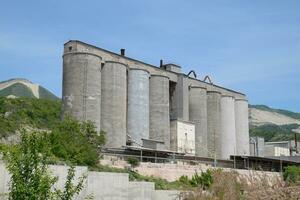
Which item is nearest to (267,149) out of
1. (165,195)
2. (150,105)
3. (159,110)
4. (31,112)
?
(159,110)

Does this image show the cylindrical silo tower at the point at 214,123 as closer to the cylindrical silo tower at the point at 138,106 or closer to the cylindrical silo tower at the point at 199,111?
the cylindrical silo tower at the point at 199,111

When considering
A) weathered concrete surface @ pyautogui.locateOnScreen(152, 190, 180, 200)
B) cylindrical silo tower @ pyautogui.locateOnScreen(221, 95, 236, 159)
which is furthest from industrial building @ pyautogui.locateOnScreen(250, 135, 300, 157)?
Result: weathered concrete surface @ pyautogui.locateOnScreen(152, 190, 180, 200)

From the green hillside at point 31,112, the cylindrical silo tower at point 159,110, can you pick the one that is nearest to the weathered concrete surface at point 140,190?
the cylindrical silo tower at point 159,110

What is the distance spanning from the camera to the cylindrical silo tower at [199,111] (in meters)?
68.3

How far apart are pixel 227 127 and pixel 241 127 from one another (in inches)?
194

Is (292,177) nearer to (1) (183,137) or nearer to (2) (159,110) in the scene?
(2) (159,110)

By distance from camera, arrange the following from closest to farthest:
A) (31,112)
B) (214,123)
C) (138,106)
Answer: (138,106) → (214,123) → (31,112)

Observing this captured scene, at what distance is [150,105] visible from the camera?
61.9m

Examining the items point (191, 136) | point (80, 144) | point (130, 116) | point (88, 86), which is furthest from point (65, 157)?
point (191, 136)

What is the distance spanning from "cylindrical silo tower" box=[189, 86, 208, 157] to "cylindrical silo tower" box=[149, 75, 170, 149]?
682cm

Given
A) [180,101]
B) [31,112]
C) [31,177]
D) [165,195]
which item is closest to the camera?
[31,177]

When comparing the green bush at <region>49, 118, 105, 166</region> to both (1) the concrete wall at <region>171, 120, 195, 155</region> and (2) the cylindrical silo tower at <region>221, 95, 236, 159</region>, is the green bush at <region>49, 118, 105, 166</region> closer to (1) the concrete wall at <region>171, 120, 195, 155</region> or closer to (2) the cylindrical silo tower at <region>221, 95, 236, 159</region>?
(1) the concrete wall at <region>171, 120, 195, 155</region>

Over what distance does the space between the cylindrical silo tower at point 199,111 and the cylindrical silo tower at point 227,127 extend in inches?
187

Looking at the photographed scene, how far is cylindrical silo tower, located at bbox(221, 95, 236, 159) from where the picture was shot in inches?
2854
